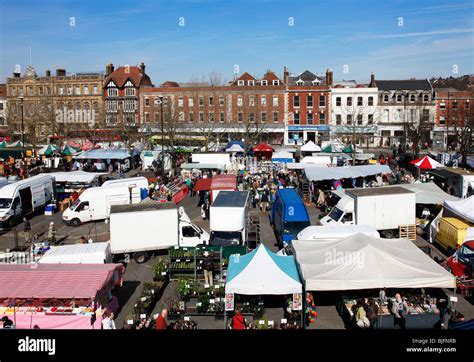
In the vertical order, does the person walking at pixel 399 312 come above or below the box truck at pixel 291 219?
below

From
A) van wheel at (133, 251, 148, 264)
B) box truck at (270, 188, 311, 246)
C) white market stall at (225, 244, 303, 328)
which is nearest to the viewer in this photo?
white market stall at (225, 244, 303, 328)

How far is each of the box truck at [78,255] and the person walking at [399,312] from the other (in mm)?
8004

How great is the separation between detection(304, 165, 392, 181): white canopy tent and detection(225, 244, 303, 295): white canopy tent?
15.6 meters

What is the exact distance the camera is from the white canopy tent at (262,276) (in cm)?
1115

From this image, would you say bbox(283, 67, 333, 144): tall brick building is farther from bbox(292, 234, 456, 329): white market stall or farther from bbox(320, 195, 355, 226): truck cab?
bbox(292, 234, 456, 329): white market stall

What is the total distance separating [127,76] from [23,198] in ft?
143

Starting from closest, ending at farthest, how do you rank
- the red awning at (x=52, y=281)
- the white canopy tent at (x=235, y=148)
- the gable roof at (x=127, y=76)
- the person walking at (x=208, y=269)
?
the red awning at (x=52, y=281), the person walking at (x=208, y=269), the white canopy tent at (x=235, y=148), the gable roof at (x=127, y=76)

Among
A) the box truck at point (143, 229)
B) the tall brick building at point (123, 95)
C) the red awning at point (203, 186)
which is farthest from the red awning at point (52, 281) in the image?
the tall brick building at point (123, 95)

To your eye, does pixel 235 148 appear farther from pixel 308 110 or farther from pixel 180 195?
pixel 308 110

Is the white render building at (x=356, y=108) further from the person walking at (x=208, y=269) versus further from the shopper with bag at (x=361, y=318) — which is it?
the shopper with bag at (x=361, y=318)

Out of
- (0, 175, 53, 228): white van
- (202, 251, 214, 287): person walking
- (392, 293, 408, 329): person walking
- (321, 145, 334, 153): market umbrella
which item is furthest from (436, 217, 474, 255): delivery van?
(321, 145, 334, 153): market umbrella

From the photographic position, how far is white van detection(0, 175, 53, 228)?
22.3 m

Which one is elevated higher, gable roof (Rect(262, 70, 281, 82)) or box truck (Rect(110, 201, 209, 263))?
gable roof (Rect(262, 70, 281, 82))

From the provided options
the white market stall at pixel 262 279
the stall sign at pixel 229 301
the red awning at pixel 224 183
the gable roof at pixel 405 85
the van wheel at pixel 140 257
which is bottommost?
the van wheel at pixel 140 257
